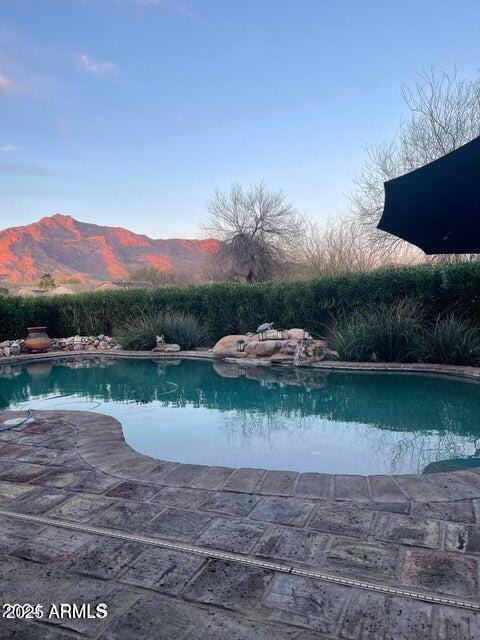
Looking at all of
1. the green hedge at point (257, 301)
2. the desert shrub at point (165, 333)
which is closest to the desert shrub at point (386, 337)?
the green hedge at point (257, 301)

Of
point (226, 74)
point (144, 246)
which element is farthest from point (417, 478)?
point (144, 246)

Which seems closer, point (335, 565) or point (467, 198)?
point (335, 565)

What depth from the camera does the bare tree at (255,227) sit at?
26000mm

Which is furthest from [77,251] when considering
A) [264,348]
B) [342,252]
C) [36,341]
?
[264,348]

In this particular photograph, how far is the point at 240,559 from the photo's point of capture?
2045 millimetres

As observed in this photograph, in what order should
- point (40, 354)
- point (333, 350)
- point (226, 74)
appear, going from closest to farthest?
point (333, 350), point (40, 354), point (226, 74)

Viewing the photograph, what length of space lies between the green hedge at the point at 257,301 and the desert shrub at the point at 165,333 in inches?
26.3

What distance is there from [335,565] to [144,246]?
81855 millimetres

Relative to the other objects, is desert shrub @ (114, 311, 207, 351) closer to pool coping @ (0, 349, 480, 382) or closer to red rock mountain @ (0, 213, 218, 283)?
pool coping @ (0, 349, 480, 382)

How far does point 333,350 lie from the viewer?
9.15m

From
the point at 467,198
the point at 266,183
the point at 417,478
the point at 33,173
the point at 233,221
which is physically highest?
the point at 33,173

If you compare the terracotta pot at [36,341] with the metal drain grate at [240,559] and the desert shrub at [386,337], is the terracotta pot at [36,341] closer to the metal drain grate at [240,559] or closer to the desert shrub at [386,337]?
the desert shrub at [386,337]

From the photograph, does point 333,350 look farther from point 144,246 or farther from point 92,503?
point 144,246

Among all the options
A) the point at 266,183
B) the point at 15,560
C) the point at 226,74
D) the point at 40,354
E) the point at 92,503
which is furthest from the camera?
the point at 266,183
